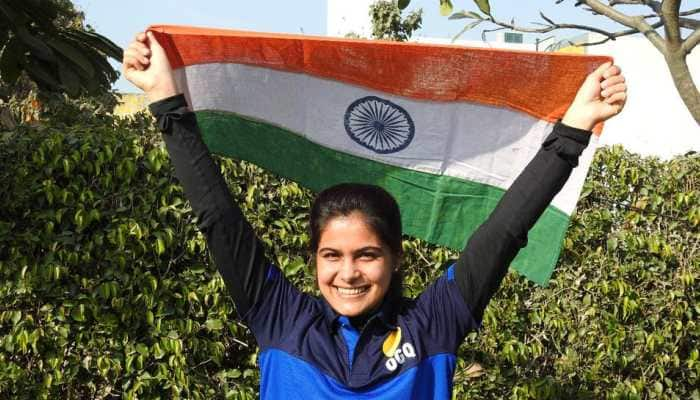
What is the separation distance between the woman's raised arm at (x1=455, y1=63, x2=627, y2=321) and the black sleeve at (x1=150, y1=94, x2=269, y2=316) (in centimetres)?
55

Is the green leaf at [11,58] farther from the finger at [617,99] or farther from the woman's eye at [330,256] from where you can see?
the finger at [617,99]

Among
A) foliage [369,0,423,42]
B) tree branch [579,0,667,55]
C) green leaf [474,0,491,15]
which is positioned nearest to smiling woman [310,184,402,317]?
green leaf [474,0,491,15]

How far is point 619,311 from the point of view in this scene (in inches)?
197

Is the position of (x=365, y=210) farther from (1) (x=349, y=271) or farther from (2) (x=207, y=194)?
(2) (x=207, y=194)

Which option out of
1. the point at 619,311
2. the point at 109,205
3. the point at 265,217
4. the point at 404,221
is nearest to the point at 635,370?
the point at 619,311

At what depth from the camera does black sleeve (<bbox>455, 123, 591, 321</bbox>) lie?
2.06 metres

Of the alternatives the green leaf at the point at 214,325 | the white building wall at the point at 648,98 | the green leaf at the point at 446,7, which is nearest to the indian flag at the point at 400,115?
the green leaf at the point at 446,7

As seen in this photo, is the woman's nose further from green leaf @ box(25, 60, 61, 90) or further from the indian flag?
green leaf @ box(25, 60, 61, 90)

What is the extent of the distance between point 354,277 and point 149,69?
729 mm

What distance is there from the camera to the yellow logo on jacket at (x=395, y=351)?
2.02 metres

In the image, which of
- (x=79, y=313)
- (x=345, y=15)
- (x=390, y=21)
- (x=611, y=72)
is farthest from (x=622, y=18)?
(x=345, y=15)

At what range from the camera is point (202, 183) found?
206cm

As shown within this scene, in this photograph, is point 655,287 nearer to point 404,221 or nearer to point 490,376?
point 490,376

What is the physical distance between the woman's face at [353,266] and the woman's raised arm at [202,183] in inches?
7.2
